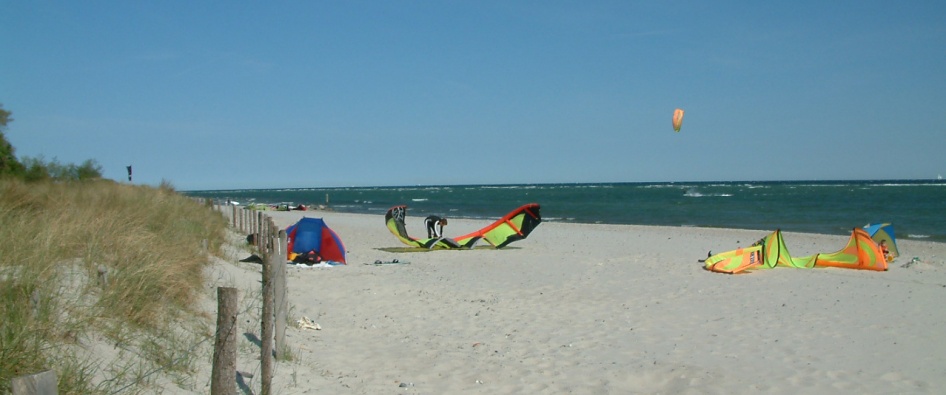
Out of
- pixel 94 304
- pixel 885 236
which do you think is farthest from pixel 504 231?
pixel 94 304

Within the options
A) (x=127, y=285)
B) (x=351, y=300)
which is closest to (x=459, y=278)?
(x=351, y=300)

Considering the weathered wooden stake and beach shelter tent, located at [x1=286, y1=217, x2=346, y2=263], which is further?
beach shelter tent, located at [x1=286, y1=217, x2=346, y2=263]

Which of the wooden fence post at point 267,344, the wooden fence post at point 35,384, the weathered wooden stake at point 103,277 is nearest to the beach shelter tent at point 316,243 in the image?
the wooden fence post at point 267,344

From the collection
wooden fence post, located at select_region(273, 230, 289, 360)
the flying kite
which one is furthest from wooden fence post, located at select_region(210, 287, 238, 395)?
the flying kite

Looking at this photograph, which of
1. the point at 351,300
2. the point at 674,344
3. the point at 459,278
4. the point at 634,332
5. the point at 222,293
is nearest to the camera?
the point at 222,293

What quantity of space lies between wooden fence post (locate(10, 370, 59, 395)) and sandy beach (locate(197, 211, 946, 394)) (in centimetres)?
318

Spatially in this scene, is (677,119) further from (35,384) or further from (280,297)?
(35,384)

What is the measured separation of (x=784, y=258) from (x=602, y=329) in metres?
7.10

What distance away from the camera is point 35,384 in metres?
2.29

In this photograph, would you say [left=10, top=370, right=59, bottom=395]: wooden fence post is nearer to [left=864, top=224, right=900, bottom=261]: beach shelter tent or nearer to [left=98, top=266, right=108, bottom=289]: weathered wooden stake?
[left=98, top=266, right=108, bottom=289]: weathered wooden stake

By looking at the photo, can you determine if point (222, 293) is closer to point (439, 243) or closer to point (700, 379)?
point (700, 379)

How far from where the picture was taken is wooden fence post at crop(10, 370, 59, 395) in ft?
7.40

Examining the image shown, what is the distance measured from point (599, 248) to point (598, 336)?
10.9 metres

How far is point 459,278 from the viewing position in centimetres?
1255
